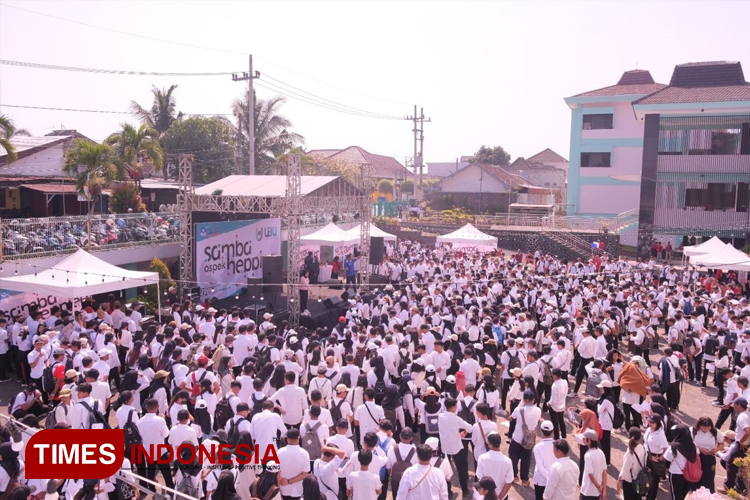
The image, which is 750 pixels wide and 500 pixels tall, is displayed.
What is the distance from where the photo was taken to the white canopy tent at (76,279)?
11242 mm

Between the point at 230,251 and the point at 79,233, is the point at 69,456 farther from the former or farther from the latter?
the point at 230,251

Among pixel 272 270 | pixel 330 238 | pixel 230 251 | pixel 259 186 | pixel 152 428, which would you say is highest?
pixel 259 186

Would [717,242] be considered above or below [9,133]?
below

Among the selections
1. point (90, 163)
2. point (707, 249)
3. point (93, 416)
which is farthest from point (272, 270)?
point (707, 249)

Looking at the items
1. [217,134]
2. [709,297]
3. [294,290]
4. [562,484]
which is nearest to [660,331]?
[709,297]

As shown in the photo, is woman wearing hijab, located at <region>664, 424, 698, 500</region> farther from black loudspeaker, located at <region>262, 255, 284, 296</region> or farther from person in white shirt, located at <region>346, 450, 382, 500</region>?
black loudspeaker, located at <region>262, 255, 284, 296</region>

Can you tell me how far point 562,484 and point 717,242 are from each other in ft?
56.6

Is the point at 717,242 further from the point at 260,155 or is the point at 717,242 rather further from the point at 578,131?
the point at 260,155

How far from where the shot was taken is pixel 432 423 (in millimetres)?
6941

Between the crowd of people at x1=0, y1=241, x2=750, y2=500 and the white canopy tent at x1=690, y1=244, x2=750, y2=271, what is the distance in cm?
350

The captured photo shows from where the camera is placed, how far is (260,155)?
3200 centimetres

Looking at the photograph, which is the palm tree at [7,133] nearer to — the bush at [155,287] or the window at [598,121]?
the bush at [155,287]

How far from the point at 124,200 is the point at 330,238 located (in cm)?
687

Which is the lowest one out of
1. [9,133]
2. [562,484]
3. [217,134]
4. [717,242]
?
[562,484]
